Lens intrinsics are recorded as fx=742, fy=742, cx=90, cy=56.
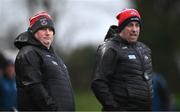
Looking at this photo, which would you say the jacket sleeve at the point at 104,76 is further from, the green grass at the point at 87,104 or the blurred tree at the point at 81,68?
the blurred tree at the point at 81,68

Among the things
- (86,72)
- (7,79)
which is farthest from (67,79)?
(86,72)

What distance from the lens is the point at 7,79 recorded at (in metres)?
12.9

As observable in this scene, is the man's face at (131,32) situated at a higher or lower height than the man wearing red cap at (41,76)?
higher

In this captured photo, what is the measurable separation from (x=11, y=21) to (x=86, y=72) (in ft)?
20.0

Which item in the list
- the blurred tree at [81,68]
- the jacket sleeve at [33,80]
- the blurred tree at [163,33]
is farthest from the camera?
the blurred tree at [81,68]

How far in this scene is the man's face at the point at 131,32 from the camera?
370 inches

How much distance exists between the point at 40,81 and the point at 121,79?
1030mm

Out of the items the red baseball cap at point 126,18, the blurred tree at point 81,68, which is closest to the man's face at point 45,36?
the red baseball cap at point 126,18

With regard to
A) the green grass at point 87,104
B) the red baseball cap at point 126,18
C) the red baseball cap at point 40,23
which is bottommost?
the green grass at point 87,104

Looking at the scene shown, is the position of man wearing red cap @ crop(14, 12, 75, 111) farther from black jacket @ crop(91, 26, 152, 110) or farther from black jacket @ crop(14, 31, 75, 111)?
black jacket @ crop(91, 26, 152, 110)

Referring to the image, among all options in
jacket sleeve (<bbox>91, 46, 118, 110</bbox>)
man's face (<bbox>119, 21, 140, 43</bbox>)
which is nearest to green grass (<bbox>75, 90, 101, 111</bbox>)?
man's face (<bbox>119, 21, 140, 43</bbox>)

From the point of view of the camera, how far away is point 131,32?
9391 mm

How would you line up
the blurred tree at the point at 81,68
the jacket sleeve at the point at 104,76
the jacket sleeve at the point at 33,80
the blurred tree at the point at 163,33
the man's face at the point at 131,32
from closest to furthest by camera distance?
1. the jacket sleeve at the point at 33,80
2. the jacket sleeve at the point at 104,76
3. the man's face at the point at 131,32
4. the blurred tree at the point at 163,33
5. the blurred tree at the point at 81,68

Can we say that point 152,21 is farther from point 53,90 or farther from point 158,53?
point 53,90
